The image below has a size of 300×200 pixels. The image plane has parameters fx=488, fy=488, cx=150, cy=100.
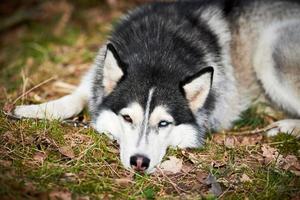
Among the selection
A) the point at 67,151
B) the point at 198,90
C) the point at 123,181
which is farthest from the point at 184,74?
the point at 67,151

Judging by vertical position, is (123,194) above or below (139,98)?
below

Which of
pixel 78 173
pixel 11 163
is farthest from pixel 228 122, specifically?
pixel 11 163

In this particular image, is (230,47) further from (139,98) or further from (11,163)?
(11,163)

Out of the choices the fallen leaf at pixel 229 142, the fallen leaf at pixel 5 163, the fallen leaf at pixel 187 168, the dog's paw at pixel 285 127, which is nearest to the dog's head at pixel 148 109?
the fallen leaf at pixel 187 168

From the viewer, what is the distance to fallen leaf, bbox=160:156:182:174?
4.81m

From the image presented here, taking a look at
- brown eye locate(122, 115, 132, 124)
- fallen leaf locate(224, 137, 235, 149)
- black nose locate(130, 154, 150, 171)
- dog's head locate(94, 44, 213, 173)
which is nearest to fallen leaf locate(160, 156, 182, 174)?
dog's head locate(94, 44, 213, 173)

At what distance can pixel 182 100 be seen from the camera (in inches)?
194

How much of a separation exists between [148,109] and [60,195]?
1.18 metres

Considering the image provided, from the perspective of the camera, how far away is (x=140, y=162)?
4.51 meters

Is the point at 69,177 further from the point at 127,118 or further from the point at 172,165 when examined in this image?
the point at 172,165

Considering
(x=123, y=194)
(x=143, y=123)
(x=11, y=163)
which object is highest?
(x=143, y=123)

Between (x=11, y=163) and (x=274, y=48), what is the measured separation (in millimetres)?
3417

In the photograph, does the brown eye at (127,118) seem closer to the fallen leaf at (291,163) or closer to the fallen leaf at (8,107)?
the fallen leaf at (8,107)

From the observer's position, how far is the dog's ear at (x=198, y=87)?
4.85 meters
